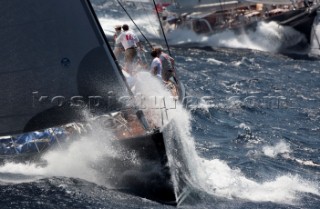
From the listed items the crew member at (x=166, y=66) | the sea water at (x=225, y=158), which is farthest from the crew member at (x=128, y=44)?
the sea water at (x=225, y=158)

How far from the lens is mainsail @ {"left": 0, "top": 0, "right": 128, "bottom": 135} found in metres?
11.3

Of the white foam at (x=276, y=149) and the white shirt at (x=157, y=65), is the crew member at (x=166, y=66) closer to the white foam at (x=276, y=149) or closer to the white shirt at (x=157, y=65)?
the white shirt at (x=157, y=65)

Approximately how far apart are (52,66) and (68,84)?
0.38 meters

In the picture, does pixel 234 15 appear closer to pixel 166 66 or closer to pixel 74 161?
pixel 166 66

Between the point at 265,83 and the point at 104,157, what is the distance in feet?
50.5

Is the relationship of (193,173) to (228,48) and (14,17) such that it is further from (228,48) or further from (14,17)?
(228,48)

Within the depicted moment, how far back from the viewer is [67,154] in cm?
1234

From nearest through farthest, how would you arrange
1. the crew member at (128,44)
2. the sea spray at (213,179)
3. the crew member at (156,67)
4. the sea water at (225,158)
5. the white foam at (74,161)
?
the sea water at (225,158), the white foam at (74,161), the sea spray at (213,179), the crew member at (156,67), the crew member at (128,44)

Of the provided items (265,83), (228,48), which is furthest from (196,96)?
(228,48)

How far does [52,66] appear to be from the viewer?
11633 mm

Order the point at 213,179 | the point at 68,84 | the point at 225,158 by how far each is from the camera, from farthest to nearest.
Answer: the point at 225,158, the point at 213,179, the point at 68,84

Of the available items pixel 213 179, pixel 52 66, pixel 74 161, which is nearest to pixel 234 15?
pixel 213 179

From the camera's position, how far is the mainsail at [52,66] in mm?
11344

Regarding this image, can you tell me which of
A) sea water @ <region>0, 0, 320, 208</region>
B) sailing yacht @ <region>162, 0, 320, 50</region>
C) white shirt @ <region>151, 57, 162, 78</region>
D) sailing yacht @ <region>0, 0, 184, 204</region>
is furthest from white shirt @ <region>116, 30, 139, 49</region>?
sailing yacht @ <region>162, 0, 320, 50</region>
